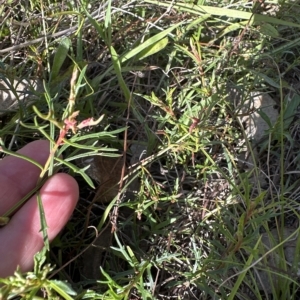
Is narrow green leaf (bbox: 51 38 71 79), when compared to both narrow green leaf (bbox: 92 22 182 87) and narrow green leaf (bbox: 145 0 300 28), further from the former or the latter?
narrow green leaf (bbox: 145 0 300 28)

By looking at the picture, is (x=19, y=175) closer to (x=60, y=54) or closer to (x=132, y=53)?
(x=60, y=54)

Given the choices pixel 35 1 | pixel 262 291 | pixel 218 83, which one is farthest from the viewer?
pixel 35 1

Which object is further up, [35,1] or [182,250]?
[35,1]

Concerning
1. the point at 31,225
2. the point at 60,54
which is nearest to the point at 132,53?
the point at 60,54

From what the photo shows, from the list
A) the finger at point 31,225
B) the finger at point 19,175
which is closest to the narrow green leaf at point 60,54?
the finger at point 19,175

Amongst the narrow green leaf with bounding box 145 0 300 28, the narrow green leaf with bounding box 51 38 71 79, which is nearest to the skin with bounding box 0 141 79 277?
the narrow green leaf with bounding box 51 38 71 79

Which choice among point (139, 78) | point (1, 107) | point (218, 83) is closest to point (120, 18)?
point (139, 78)

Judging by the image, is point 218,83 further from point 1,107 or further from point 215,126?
point 1,107

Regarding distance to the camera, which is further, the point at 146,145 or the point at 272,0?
the point at 272,0
